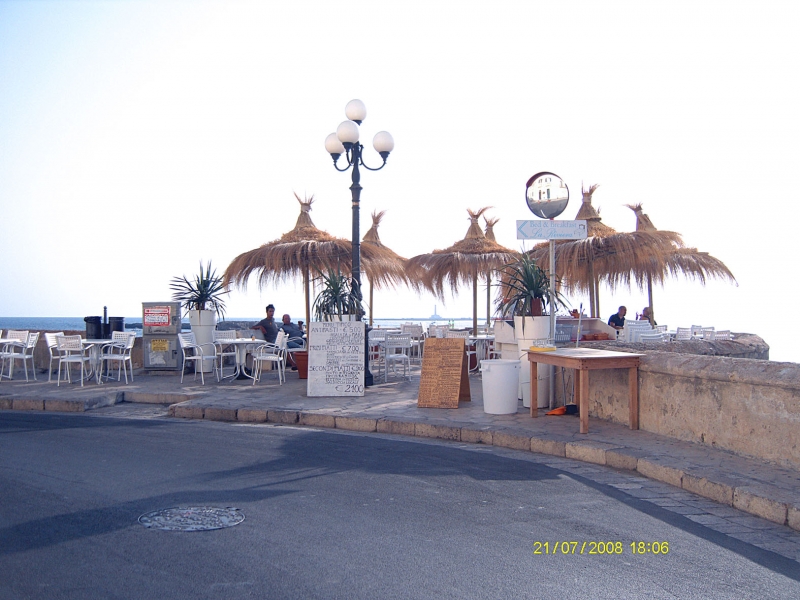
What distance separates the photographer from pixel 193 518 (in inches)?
192

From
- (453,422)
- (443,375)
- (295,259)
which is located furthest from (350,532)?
(295,259)

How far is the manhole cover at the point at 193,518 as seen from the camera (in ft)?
15.5

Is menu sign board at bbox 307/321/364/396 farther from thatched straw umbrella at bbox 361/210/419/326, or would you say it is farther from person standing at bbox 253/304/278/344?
thatched straw umbrella at bbox 361/210/419/326

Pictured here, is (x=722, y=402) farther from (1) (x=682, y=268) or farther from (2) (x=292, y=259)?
(1) (x=682, y=268)

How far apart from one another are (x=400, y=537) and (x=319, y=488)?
4.75 feet

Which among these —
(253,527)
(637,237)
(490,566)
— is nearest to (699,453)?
(490,566)

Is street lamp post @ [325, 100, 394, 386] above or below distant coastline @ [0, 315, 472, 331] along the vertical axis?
above

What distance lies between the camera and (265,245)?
55.3 ft

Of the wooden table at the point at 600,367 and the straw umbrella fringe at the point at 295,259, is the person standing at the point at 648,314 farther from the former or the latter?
the wooden table at the point at 600,367

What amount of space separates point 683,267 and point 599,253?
170 inches

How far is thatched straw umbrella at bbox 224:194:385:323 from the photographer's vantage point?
1625cm

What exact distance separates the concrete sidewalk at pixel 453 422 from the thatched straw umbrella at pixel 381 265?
149 inches

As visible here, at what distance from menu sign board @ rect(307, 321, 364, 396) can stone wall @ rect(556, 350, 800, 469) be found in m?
4.53

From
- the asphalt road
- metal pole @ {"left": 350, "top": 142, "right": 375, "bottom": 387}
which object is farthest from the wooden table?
metal pole @ {"left": 350, "top": 142, "right": 375, "bottom": 387}
